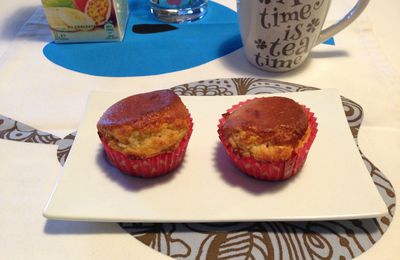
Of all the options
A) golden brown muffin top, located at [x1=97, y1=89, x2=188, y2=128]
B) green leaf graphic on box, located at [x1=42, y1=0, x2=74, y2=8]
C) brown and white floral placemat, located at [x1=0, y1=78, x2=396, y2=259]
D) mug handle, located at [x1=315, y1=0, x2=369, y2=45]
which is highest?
green leaf graphic on box, located at [x1=42, y1=0, x2=74, y2=8]

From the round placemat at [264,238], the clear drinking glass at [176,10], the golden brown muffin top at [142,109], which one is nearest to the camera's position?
the round placemat at [264,238]

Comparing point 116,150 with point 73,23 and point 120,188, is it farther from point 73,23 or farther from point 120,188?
point 73,23

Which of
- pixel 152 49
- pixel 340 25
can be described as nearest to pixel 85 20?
pixel 152 49

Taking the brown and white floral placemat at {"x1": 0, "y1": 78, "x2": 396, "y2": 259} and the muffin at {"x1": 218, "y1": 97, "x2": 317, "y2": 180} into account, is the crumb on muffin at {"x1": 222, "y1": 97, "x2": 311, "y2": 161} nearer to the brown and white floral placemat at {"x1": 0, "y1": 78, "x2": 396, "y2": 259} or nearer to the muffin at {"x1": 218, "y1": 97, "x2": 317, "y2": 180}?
the muffin at {"x1": 218, "y1": 97, "x2": 317, "y2": 180}

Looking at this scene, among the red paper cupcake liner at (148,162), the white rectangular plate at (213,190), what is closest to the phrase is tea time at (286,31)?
the white rectangular plate at (213,190)

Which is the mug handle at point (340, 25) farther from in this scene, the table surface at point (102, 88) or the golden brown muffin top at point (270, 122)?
the golden brown muffin top at point (270, 122)

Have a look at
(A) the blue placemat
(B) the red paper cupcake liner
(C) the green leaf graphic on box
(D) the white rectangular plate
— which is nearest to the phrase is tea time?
(A) the blue placemat

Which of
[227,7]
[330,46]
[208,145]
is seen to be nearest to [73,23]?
[227,7]
